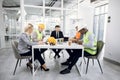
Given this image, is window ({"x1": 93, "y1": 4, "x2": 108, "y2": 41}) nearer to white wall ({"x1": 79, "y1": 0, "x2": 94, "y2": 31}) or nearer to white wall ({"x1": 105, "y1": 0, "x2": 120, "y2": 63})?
white wall ({"x1": 79, "y1": 0, "x2": 94, "y2": 31})

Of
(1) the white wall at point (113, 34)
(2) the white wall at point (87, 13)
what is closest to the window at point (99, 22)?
(2) the white wall at point (87, 13)

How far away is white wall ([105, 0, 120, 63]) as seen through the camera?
13.5ft

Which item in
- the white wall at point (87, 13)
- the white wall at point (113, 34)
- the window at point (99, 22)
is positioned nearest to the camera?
the white wall at point (113, 34)

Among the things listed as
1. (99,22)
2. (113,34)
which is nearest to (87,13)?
(99,22)

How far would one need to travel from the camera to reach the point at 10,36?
735cm

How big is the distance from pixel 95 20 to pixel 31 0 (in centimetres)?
401

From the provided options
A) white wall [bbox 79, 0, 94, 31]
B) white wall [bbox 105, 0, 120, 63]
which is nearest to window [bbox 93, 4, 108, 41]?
white wall [bbox 79, 0, 94, 31]

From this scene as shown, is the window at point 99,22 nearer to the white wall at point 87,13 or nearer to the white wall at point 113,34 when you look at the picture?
the white wall at point 87,13

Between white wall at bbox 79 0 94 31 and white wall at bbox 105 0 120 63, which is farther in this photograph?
white wall at bbox 79 0 94 31

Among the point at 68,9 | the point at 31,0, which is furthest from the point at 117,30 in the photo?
the point at 31,0

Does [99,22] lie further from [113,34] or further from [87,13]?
[113,34]

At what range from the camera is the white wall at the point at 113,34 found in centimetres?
412

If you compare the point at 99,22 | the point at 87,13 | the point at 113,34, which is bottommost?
the point at 113,34

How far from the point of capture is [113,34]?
4.36m
